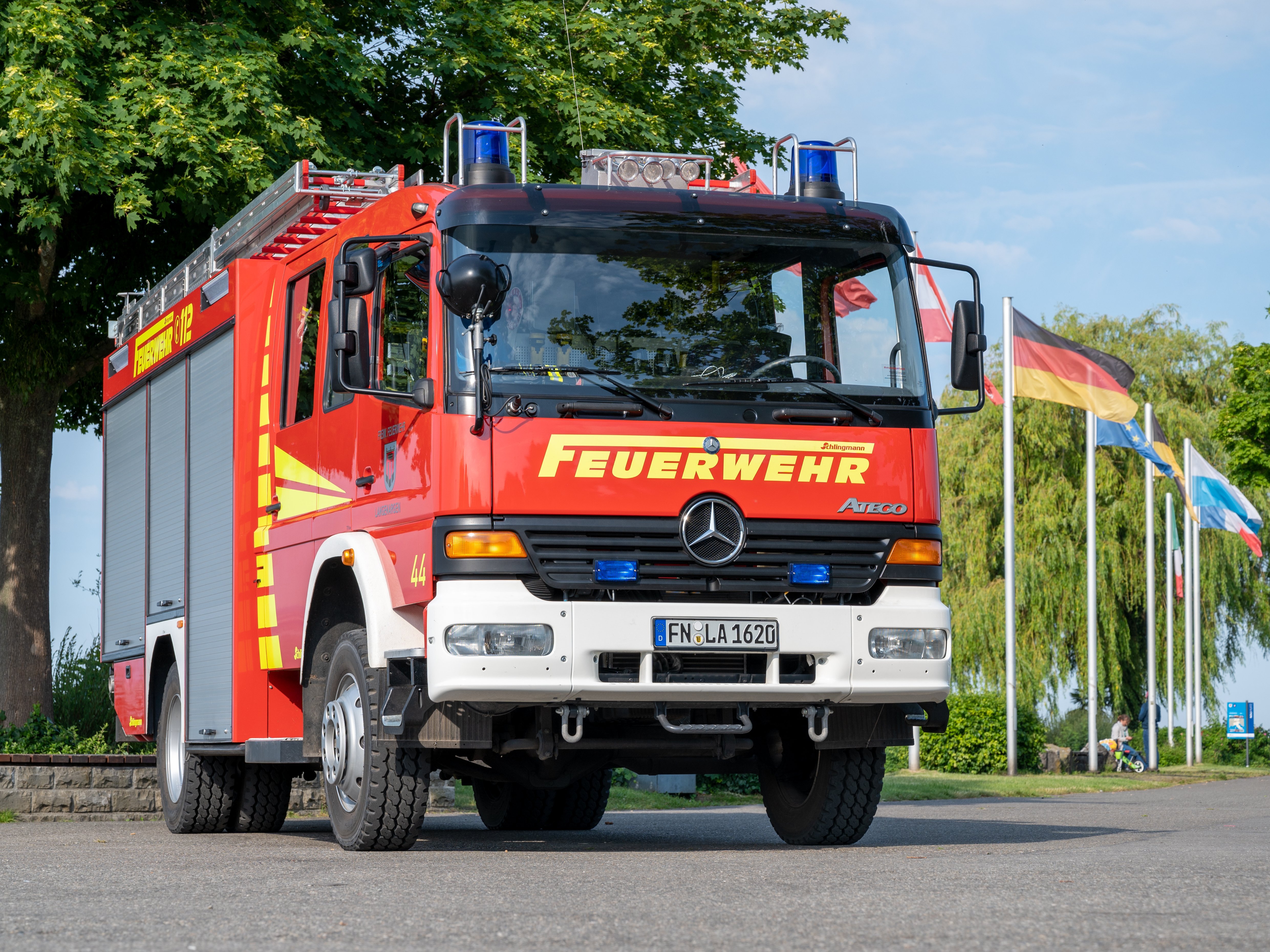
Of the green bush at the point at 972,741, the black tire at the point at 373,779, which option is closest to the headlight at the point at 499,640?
the black tire at the point at 373,779

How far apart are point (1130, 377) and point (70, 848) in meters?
20.3

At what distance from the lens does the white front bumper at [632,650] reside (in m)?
7.88

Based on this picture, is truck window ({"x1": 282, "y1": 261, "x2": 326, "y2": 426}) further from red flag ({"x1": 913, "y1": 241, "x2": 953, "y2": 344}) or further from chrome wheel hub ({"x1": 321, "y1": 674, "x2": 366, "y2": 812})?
red flag ({"x1": 913, "y1": 241, "x2": 953, "y2": 344})

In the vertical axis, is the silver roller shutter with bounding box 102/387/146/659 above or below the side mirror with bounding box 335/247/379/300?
below

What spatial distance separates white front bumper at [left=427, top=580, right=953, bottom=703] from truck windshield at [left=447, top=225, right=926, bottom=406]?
97 cm

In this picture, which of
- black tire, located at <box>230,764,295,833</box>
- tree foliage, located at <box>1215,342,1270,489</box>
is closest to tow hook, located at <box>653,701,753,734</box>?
black tire, located at <box>230,764,295,833</box>

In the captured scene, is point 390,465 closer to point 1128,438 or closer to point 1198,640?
point 1128,438

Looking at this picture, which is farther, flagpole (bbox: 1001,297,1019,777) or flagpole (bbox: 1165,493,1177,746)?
flagpole (bbox: 1165,493,1177,746)

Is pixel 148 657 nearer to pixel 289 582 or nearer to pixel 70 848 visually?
pixel 70 848

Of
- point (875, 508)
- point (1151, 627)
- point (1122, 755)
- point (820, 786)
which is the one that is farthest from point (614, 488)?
point (1151, 627)

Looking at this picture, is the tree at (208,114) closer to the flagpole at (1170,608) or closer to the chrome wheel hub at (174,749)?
the chrome wheel hub at (174,749)

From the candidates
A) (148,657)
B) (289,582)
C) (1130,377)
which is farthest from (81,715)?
(1130,377)

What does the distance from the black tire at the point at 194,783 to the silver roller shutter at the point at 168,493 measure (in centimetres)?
57

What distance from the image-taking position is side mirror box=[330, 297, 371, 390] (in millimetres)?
8305
